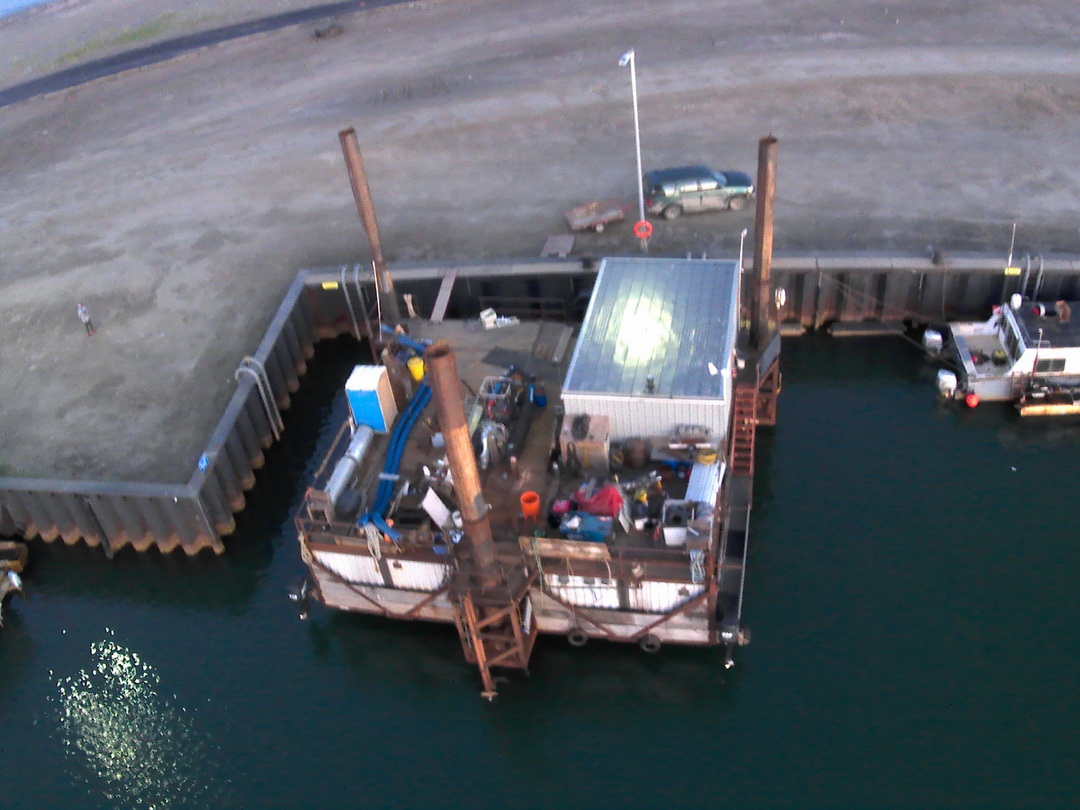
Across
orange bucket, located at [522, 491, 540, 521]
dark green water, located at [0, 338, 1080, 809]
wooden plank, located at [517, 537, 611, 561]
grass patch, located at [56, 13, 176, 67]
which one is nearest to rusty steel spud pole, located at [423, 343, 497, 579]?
wooden plank, located at [517, 537, 611, 561]

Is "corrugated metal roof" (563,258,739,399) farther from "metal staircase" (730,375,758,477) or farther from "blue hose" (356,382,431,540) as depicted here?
"blue hose" (356,382,431,540)

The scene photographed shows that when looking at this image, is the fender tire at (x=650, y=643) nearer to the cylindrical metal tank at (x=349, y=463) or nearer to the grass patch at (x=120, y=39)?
the cylindrical metal tank at (x=349, y=463)

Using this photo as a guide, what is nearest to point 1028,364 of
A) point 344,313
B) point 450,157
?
point 344,313

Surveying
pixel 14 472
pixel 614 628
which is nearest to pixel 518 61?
pixel 14 472

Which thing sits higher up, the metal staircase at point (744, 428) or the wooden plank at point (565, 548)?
the wooden plank at point (565, 548)

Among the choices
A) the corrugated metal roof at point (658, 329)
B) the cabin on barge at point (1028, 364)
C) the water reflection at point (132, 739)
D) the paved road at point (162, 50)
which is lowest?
the water reflection at point (132, 739)

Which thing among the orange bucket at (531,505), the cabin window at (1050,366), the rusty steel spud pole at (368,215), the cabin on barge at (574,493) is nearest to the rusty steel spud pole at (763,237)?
the cabin on barge at (574,493)

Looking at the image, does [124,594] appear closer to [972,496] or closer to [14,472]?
[14,472]
